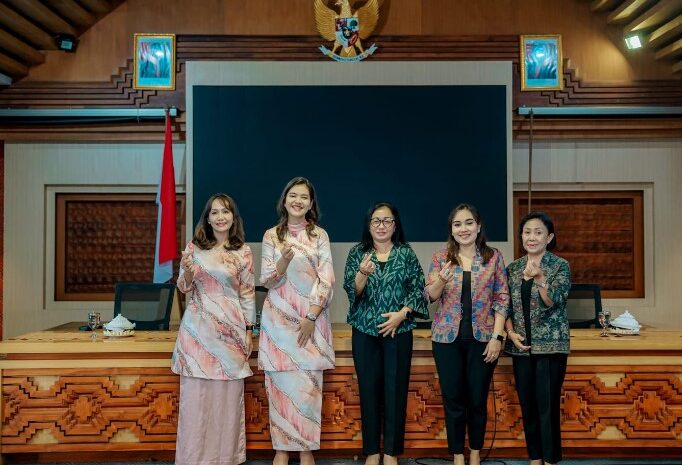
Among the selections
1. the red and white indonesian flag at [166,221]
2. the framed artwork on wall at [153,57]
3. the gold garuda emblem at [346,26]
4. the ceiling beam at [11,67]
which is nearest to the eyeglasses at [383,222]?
the red and white indonesian flag at [166,221]

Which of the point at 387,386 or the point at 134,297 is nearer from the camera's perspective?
the point at 387,386

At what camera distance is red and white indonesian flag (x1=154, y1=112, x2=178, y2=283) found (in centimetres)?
502

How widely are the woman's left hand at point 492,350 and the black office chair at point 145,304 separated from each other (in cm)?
225

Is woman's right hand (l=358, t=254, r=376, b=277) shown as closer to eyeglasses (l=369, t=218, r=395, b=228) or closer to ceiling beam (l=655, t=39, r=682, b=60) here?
eyeglasses (l=369, t=218, r=395, b=228)

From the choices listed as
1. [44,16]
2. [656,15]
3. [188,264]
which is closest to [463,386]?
[188,264]

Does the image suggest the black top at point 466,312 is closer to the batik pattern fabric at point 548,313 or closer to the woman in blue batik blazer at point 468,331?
the woman in blue batik blazer at point 468,331

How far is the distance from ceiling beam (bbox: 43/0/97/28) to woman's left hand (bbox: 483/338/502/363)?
393cm

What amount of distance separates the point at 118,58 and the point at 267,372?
3.42m

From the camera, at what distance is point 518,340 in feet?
10.3

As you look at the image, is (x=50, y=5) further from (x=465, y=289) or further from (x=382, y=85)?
(x=465, y=289)

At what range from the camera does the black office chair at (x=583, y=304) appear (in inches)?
174

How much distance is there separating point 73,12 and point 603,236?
4.73 m

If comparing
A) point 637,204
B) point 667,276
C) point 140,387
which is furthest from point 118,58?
point 667,276

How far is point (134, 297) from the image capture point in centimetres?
442
